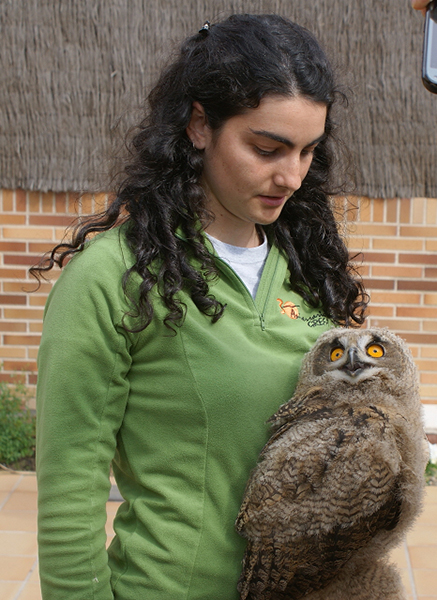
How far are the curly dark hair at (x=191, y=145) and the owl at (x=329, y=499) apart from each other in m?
0.37

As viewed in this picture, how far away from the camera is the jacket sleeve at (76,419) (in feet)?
4.50

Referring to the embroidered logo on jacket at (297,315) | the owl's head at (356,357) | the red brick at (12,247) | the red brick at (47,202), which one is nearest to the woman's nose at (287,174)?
the embroidered logo on jacket at (297,315)

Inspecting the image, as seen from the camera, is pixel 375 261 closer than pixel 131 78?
No

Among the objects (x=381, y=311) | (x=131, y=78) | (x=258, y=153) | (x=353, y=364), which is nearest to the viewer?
(x=258, y=153)

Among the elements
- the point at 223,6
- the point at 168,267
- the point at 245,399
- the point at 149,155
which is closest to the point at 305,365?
the point at 245,399

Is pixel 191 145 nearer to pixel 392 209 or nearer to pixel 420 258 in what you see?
pixel 392 209

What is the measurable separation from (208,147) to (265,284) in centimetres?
41

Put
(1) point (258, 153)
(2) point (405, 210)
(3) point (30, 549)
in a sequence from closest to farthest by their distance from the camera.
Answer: (1) point (258, 153), (3) point (30, 549), (2) point (405, 210)

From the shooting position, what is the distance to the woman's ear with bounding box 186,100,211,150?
1.63m

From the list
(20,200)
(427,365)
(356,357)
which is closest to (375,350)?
(356,357)

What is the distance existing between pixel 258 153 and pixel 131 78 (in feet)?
8.57

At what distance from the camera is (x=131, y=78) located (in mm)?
3832

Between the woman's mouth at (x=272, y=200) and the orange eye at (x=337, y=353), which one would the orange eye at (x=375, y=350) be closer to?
the orange eye at (x=337, y=353)

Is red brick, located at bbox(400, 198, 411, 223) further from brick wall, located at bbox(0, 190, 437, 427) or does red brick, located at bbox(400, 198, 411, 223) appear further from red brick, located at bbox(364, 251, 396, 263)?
red brick, located at bbox(364, 251, 396, 263)
